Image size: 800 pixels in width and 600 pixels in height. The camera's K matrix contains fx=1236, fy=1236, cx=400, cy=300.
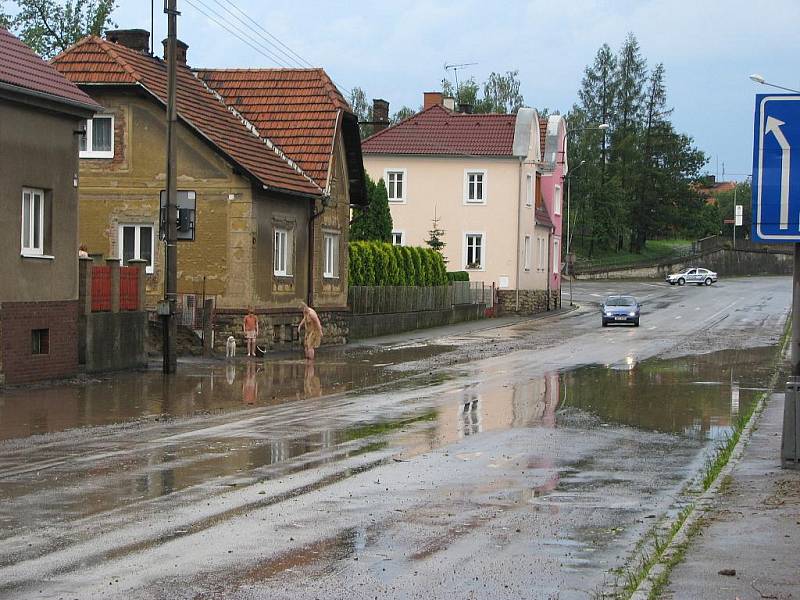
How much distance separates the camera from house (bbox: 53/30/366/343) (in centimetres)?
3353

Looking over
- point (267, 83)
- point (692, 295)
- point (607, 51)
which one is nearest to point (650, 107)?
point (607, 51)

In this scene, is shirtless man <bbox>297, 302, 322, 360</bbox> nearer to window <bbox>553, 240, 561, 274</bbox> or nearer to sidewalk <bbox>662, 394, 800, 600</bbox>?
sidewalk <bbox>662, 394, 800, 600</bbox>

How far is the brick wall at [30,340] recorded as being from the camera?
73.5 ft

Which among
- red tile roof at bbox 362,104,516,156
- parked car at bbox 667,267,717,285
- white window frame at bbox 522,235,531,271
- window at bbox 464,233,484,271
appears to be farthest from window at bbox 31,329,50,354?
parked car at bbox 667,267,717,285

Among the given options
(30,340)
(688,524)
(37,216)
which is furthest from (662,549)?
(37,216)

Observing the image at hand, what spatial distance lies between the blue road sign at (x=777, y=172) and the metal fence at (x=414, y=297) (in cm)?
2947

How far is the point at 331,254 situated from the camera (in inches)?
1564

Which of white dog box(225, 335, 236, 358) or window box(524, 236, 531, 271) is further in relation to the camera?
window box(524, 236, 531, 271)

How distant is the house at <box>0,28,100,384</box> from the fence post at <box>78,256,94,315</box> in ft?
1.39

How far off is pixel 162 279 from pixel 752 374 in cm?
1632

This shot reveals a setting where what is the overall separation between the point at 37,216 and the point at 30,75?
105 inches

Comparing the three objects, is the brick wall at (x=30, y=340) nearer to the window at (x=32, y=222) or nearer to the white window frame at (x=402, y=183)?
the window at (x=32, y=222)

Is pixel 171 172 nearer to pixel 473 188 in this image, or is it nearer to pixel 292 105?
pixel 292 105

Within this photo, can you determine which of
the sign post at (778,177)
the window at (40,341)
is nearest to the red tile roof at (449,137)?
the window at (40,341)
